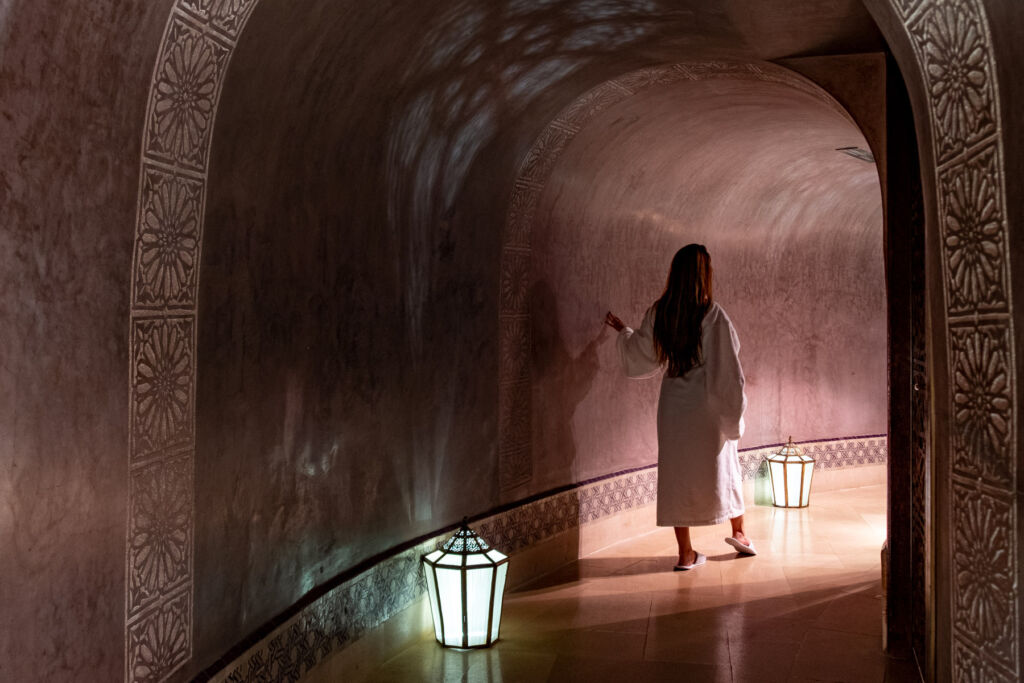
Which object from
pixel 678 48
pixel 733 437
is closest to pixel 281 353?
pixel 678 48

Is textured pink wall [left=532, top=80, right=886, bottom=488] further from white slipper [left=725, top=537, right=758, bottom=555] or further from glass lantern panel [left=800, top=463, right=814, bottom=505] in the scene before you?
white slipper [left=725, top=537, right=758, bottom=555]

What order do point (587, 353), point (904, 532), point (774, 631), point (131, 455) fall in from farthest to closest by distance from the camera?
point (587, 353)
point (774, 631)
point (904, 532)
point (131, 455)

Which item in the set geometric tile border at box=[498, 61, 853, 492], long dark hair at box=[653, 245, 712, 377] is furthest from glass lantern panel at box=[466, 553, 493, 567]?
long dark hair at box=[653, 245, 712, 377]

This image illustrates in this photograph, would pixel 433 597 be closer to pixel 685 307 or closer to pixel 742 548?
pixel 685 307

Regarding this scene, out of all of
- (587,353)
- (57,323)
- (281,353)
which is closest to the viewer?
(57,323)

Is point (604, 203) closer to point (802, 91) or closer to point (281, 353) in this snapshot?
point (802, 91)

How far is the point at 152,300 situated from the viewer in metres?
2.64

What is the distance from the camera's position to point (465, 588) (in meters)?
4.39

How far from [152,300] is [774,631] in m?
3.36

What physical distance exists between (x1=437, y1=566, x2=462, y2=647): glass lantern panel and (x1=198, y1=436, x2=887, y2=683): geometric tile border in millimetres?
196

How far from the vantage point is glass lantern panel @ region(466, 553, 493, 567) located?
4387mm

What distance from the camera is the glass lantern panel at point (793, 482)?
26.6 feet

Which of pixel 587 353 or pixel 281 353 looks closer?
pixel 281 353

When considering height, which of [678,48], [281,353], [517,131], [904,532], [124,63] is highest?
[678,48]
